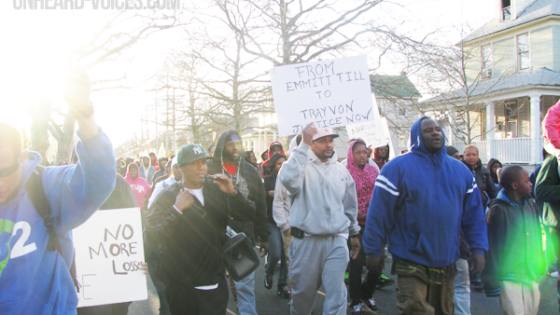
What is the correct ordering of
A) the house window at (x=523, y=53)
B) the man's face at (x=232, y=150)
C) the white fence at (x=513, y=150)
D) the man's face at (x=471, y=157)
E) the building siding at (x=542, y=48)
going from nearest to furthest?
the man's face at (x=232, y=150) → the man's face at (x=471, y=157) → the white fence at (x=513, y=150) → the building siding at (x=542, y=48) → the house window at (x=523, y=53)

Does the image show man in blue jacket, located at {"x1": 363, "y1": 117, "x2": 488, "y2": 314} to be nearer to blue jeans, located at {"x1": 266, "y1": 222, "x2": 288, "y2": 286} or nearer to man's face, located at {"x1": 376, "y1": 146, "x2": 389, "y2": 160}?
blue jeans, located at {"x1": 266, "y1": 222, "x2": 288, "y2": 286}

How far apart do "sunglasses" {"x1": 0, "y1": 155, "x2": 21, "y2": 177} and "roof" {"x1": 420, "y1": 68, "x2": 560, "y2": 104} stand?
1832cm

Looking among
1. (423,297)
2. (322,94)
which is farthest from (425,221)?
(322,94)

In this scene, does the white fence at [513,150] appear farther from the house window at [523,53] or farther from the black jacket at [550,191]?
the black jacket at [550,191]

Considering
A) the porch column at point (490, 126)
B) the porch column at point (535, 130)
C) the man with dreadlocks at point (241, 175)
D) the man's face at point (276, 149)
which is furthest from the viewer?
the porch column at point (490, 126)

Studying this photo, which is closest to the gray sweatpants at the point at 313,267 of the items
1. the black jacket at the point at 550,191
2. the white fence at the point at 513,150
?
the black jacket at the point at 550,191

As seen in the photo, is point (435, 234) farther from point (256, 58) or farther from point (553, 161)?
point (256, 58)

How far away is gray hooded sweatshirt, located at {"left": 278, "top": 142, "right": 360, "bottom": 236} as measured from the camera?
12.9ft

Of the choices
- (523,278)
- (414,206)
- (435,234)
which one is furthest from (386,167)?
(523,278)

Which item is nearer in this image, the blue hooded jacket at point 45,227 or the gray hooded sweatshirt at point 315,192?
the blue hooded jacket at point 45,227

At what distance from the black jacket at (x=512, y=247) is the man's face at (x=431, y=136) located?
106 centimetres

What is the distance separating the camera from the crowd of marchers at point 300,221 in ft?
6.26

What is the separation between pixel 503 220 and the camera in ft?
12.5

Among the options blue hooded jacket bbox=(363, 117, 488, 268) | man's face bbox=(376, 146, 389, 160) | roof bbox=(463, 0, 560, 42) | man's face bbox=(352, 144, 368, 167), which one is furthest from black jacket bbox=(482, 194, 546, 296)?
roof bbox=(463, 0, 560, 42)
